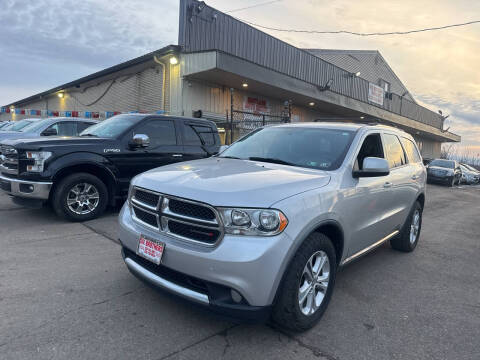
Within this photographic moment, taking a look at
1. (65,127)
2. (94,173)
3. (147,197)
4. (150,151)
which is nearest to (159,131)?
(150,151)

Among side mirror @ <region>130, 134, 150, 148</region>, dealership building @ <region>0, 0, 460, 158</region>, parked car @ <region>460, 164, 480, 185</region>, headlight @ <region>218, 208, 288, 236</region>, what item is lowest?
parked car @ <region>460, 164, 480, 185</region>

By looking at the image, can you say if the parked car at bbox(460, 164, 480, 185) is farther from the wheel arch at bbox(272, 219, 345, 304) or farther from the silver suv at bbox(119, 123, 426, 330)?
the wheel arch at bbox(272, 219, 345, 304)

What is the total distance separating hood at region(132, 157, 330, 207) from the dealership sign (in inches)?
875

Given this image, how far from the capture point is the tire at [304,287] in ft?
8.07

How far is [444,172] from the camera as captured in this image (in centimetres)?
1847

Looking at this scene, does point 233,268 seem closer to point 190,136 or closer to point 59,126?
point 190,136

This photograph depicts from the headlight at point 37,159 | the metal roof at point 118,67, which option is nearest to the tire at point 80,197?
the headlight at point 37,159

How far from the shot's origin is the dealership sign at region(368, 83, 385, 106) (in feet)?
75.8

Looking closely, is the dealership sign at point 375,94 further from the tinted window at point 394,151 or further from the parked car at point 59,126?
the tinted window at point 394,151

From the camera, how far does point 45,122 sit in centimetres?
865

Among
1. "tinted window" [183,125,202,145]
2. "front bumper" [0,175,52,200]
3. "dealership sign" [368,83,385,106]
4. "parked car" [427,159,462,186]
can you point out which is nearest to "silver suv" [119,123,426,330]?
"front bumper" [0,175,52,200]

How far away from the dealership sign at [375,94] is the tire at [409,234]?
64.9 feet

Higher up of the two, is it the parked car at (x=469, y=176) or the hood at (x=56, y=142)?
the hood at (x=56, y=142)

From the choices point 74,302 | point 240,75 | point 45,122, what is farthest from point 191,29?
point 74,302
